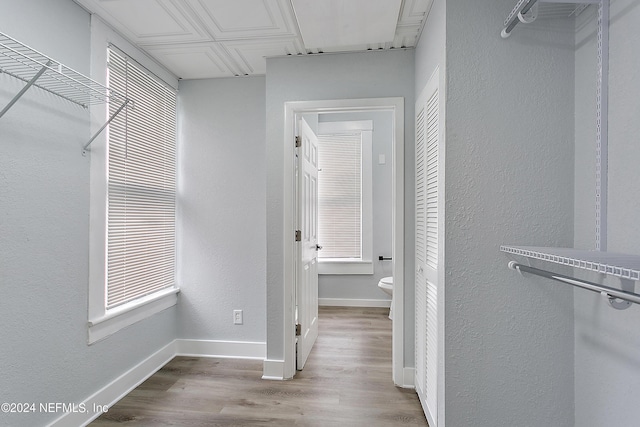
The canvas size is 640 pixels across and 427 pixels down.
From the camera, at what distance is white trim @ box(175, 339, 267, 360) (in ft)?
9.46

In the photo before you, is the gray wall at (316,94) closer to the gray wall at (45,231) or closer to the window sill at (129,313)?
the window sill at (129,313)

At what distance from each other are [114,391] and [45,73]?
6.28ft

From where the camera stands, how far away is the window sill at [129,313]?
2.05 metres

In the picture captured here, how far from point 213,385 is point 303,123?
2065 millimetres

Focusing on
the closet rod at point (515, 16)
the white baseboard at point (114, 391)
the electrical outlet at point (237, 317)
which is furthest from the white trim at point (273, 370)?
the closet rod at point (515, 16)

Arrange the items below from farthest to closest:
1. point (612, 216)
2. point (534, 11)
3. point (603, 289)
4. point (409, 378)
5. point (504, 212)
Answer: point (409, 378)
point (504, 212)
point (534, 11)
point (612, 216)
point (603, 289)

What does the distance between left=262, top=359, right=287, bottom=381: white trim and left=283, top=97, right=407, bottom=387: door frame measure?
0.03 m

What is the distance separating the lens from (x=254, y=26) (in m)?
2.12

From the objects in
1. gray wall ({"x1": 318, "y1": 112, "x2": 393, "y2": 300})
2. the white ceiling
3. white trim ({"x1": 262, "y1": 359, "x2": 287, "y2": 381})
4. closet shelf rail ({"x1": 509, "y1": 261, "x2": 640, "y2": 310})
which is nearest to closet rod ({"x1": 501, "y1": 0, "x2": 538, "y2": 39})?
the white ceiling

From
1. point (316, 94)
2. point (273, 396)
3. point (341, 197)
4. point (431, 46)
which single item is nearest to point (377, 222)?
point (341, 197)

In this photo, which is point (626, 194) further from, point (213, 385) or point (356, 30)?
point (213, 385)

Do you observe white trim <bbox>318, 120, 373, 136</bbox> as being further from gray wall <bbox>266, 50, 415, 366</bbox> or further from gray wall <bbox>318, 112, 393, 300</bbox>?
gray wall <bbox>266, 50, 415, 366</bbox>

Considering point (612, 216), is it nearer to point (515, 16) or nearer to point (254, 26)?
point (515, 16)

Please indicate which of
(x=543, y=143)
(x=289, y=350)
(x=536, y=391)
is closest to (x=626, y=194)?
(x=543, y=143)
